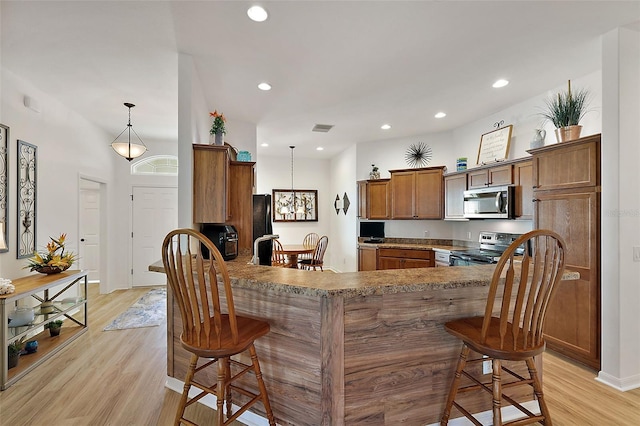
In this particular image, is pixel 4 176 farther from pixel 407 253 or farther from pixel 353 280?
pixel 407 253

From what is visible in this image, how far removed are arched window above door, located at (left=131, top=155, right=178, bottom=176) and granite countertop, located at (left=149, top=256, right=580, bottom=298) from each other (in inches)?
187

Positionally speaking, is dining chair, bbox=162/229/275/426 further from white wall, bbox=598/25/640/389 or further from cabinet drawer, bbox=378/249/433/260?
cabinet drawer, bbox=378/249/433/260

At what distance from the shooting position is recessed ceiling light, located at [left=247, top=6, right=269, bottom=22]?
7.00 ft

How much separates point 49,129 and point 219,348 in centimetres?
396

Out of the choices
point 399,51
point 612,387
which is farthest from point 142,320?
point 612,387

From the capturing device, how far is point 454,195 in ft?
15.7

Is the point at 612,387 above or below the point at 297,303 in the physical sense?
below

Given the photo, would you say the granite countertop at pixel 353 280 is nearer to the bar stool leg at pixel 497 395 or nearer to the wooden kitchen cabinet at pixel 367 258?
the bar stool leg at pixel 497 395

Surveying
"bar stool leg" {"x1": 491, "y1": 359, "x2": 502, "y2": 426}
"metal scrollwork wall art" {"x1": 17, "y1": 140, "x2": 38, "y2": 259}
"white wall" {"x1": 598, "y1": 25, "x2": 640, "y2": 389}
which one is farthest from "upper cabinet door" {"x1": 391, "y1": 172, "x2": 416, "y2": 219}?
"metal scrollwork wall art" {"x1": 17, "y1": 140, "x2": 38, "y2": 259}

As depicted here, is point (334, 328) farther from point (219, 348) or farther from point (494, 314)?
point (494, 314)

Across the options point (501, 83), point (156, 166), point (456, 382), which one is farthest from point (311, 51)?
point (156, 166)

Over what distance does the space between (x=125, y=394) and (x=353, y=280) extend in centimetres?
205

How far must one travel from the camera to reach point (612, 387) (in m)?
2.41

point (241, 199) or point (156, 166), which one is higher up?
point (156, 166)
